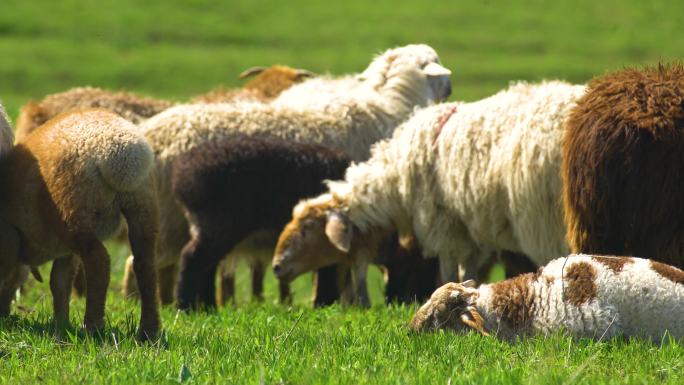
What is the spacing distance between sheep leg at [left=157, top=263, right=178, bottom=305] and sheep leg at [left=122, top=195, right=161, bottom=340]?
4540 mm

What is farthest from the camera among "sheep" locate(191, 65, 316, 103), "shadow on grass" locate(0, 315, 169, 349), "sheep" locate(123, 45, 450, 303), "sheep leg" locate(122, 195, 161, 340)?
"sheep" locate(191, 65, 316, 103)

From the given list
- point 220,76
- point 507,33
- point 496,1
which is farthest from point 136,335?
point 496,1

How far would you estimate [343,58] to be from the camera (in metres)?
34.3

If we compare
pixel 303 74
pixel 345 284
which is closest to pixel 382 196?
pixel 345 284

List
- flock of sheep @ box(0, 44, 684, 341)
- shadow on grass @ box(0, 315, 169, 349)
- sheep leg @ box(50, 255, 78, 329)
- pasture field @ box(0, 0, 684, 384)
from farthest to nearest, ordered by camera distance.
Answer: sheep leg @ box(50, 255, 78, 329)
flock of sheep @ box(0, 44, 684, 341)
shadow on grass @ box(0, 315, 169, 349)
pasture field @ box(0, 0, 684, 384)

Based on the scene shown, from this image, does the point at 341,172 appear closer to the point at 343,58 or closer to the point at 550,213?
the point at 550,213

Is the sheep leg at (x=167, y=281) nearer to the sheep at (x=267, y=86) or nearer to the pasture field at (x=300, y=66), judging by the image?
the pasture field at (x=300, y=66)

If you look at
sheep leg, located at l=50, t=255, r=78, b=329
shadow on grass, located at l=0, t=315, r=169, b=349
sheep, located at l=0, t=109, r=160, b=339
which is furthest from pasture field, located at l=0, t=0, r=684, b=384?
sheep, located at l=0, t=109, r=160, b=339

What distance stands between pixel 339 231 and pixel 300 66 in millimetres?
23078

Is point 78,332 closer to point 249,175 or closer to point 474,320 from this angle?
point 474,320

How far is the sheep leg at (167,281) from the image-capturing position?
37.2ft

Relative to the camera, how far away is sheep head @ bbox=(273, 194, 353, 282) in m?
9.94

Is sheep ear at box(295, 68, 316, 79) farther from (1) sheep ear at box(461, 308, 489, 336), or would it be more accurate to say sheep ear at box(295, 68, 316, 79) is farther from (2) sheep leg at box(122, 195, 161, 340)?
(1) sheep ear at box(461, 308, 489, 336)

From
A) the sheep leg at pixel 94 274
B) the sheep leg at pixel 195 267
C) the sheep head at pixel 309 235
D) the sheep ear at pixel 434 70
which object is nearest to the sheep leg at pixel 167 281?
the sheep leg at pixel 195 267
